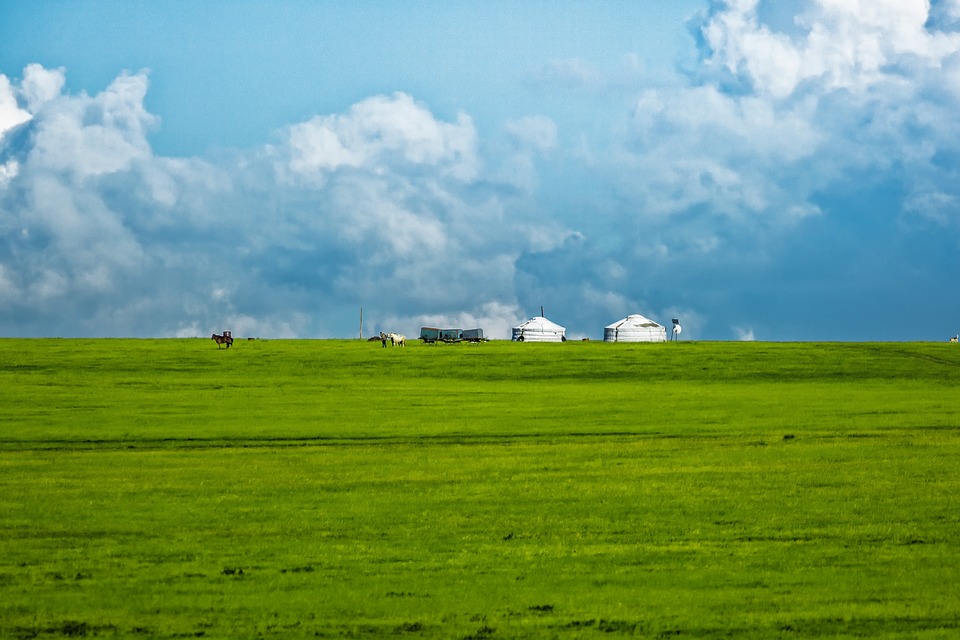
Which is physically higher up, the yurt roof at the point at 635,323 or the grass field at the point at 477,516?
the yurt roof at the point at 635,323

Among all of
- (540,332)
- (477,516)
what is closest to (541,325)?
(540,332)

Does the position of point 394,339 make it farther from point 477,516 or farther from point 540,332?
point 477,516

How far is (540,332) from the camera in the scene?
102562 mm

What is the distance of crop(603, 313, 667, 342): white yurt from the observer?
327ft

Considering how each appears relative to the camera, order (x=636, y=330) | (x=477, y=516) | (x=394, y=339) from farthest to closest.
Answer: (x=636, y=330), (x=394, y=339), (x=477, y=516)

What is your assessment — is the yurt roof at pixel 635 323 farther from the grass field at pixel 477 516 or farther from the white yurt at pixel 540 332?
the grass field at pixel 477 516

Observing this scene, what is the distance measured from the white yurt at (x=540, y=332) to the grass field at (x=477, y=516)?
183ft

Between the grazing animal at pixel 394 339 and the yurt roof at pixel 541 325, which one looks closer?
the grazing animal at pixel 394 339

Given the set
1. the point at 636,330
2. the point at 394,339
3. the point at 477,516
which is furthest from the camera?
the point at 636,330

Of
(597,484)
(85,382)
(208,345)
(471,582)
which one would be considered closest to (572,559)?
(471,582)

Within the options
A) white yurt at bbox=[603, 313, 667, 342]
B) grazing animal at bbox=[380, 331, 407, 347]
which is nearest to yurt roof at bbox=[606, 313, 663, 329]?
white yurt at bbox=[603, 313, 667, 342]

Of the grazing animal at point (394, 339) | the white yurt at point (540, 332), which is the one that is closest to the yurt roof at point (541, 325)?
the white yurt at point (540, 332)

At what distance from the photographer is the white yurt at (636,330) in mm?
99688

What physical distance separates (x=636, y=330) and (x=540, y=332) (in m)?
9.15
